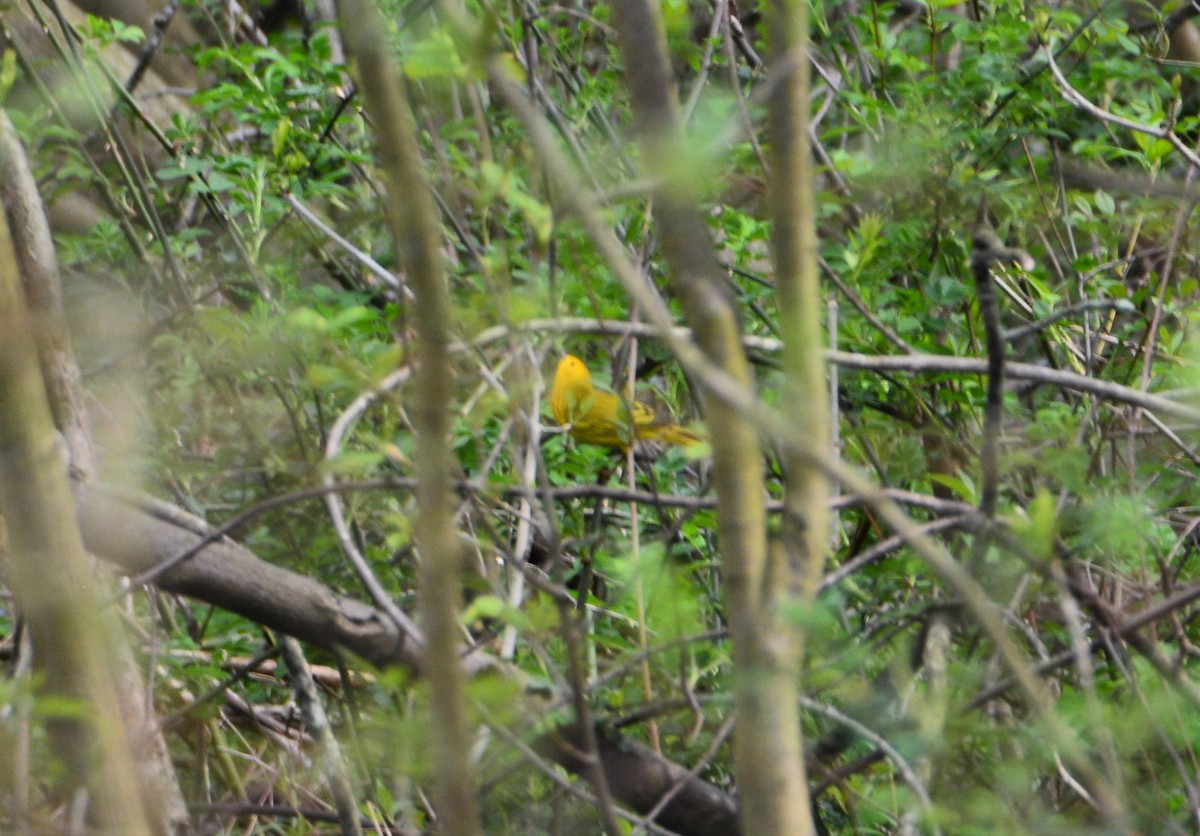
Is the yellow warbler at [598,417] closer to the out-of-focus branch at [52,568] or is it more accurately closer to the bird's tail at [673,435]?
the bird's tail at [673,435]

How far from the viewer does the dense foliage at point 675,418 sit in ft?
4.28

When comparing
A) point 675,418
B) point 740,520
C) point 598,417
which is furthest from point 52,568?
point 598,417

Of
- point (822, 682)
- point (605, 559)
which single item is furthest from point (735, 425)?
point (605, 559)

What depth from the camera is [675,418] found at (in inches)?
97.0

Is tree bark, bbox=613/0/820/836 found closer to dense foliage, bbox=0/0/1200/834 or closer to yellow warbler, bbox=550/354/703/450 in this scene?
dense foliage, bbox=0/0/1200/834

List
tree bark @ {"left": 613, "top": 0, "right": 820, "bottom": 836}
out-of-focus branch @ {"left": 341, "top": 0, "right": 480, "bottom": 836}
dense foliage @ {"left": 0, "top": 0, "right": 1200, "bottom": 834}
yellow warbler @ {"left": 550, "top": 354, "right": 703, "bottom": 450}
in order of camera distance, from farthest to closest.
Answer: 1. yellow warbler @ {"left": 550, "top": 354, "right": 703, "bottom": 450}
2. dense foliage @ {"left": 0, "top": 0, "right": 1200, "bottom": 834}
3. tree bark @ {"left": 613, "top": 0, "right": 820, "bottom": 836}
4. out-of-focus branch @ {"left": 341, "top": 0, "right": 480, "bottom": 836}

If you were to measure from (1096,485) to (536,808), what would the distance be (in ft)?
3.32

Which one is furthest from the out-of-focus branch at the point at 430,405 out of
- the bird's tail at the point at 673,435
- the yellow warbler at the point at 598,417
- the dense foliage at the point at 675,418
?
the bird's tail at the point at 673,435

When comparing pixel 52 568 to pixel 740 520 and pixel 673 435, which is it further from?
pixel 673 435

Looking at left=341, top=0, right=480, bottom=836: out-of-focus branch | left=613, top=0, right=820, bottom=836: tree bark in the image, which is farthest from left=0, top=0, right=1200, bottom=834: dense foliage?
left=341, top=0, right=480, bottom=836: out-of-focus branch

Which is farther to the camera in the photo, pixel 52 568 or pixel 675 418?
pixel 675 418

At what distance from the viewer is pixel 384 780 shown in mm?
2039

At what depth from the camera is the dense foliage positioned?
130cm

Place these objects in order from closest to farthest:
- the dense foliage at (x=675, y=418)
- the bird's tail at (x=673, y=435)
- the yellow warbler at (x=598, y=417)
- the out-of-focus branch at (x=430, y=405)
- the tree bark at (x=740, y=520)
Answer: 1. the out-of-focus branch at (x=430, y=405)
2. the tree bark at (x=740, y=520)
3. the dense foliage at (x=675, y=418)
4. the yellow warbler at (x=598, y=417)
5. the bird's tail at (x=673, y=435)
